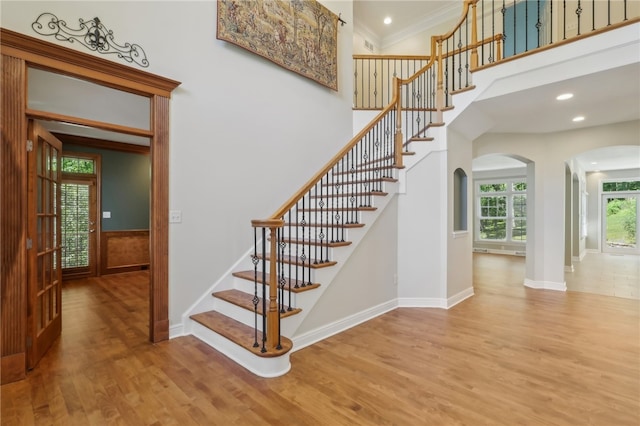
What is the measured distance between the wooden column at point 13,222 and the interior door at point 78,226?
392 centimetres

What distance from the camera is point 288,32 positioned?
4027 millimetres

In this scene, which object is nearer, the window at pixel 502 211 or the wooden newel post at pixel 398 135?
the wooden newel post at pixel 398 135

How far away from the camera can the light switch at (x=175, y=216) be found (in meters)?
2.99

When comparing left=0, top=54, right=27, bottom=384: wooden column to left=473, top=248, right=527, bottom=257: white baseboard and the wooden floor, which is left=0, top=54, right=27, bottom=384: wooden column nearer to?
the wooden floor

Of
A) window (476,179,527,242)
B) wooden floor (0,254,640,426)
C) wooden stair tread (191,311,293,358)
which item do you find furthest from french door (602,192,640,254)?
wooden stair tread (191,311,293,358)

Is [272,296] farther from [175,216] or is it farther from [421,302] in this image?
[421,302]

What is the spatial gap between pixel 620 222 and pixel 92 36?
13.8 metres

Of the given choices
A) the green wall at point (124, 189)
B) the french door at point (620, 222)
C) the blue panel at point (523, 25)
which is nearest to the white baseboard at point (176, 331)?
the green wall at point (124, 189)

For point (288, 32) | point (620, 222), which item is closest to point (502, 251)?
point (620, 222)

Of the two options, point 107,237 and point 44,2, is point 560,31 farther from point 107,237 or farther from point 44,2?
point 107,237

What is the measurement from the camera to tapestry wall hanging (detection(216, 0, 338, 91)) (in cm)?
345

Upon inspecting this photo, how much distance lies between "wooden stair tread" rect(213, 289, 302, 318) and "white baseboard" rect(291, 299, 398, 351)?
28 cm

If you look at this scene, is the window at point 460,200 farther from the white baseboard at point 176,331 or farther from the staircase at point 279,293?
the white baseboard at point 176,331

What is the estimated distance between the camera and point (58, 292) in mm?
3068
